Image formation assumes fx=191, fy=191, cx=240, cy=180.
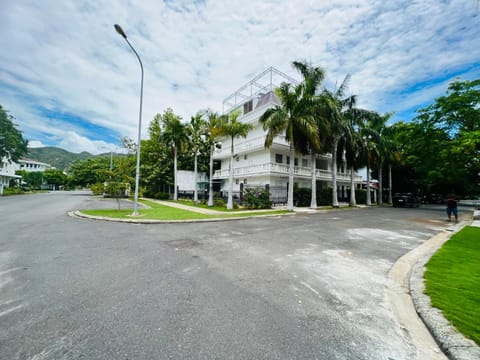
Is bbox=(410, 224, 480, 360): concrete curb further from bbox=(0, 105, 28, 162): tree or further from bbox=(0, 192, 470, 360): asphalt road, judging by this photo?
bbox=(0, 105, 28, 162): tree

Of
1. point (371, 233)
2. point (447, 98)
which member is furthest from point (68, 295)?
point (447, 98)

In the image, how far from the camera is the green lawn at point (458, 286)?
2.61m

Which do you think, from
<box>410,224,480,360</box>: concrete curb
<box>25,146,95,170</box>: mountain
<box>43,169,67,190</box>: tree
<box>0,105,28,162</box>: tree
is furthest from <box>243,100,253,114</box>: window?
<box>25,146,95,170</box>: mountain

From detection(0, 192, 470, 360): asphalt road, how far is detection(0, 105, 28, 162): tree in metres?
46.5

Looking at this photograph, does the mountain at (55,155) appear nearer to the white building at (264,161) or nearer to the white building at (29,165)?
the white building at (29,165)

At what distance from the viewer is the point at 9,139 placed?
116 feet

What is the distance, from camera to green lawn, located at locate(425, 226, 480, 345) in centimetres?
261

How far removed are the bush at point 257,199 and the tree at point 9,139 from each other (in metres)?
47.2

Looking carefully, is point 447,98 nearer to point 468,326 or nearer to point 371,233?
point 371,233

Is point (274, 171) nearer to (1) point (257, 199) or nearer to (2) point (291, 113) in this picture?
(1) point (257, 199)

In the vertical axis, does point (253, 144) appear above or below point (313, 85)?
below

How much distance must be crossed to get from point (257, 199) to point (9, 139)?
158 ft

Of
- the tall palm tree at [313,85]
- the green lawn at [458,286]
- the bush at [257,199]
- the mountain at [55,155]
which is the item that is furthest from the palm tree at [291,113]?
the mountain at [55,155]

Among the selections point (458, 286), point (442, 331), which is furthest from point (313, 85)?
point (442, 331)
